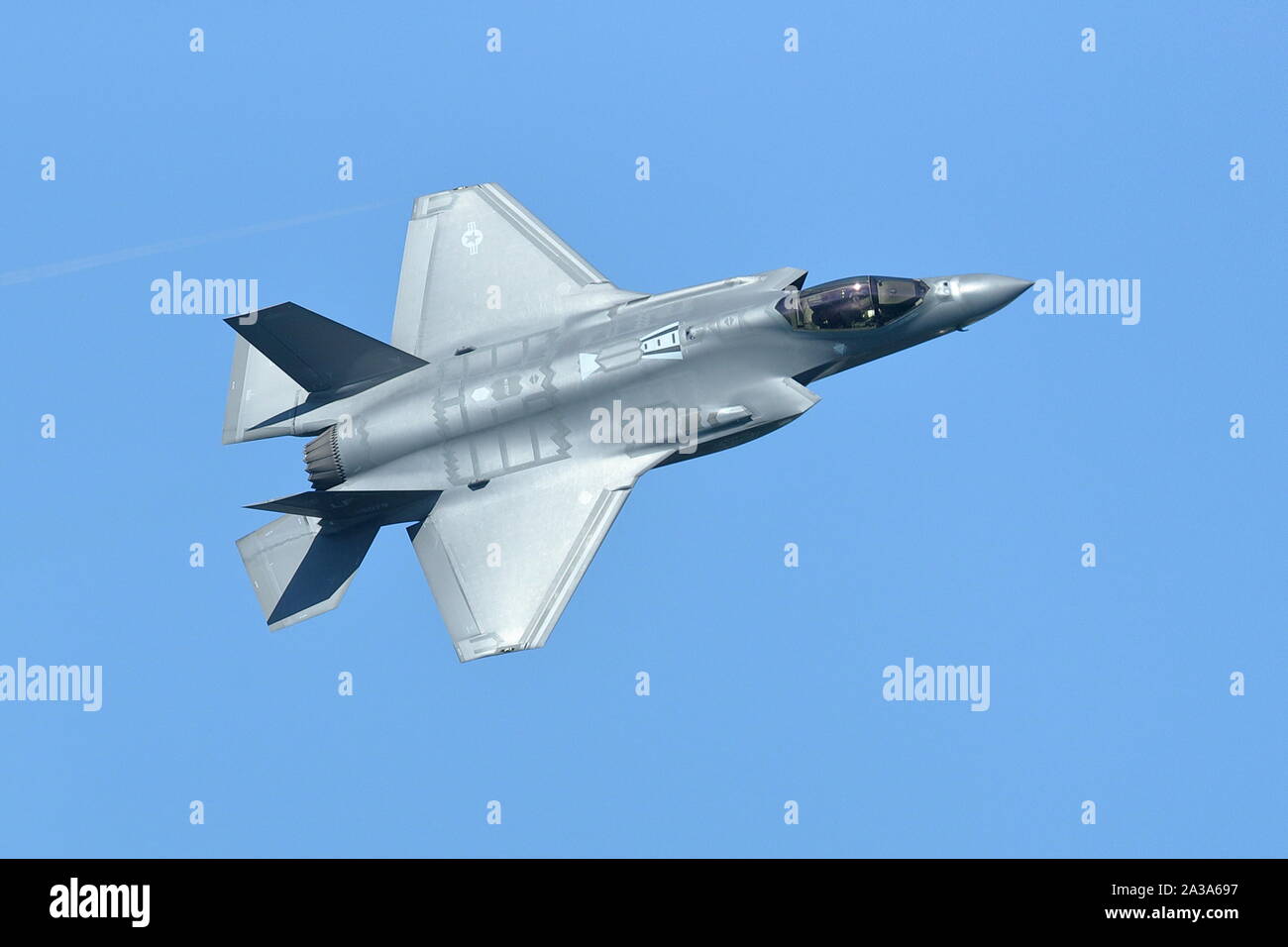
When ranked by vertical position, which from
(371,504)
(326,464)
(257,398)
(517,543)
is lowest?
(517,543)

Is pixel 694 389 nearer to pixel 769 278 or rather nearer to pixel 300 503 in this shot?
pixel 769 278

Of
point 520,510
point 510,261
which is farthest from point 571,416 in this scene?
point 510,261

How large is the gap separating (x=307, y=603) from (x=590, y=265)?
8167 millimetres

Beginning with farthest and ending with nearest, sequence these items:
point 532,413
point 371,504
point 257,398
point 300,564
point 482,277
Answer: point 482,277, point 257,398, point 300,564, point 371,504, point 532,413

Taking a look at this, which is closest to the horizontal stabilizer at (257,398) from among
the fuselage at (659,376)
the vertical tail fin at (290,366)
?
the vertical tail fin at (290,366)

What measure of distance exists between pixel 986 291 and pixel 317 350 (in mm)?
11837

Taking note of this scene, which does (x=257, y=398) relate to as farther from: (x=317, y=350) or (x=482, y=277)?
(x=482, y=277)

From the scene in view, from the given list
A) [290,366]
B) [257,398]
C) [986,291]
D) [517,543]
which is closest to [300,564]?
[257,398]

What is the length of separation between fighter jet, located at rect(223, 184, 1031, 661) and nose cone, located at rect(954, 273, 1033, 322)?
0.10 feet

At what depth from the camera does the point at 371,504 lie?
1217 inches

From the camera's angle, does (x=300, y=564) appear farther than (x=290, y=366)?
Yes

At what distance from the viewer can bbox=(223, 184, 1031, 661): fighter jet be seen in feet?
98.1

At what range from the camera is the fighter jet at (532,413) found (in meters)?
29.9

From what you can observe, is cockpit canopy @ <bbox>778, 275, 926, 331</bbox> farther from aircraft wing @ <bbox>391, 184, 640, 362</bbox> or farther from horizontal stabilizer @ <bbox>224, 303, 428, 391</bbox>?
horizontal stabilizer @ <bbox>224, 303, 428, 391</bbox>
